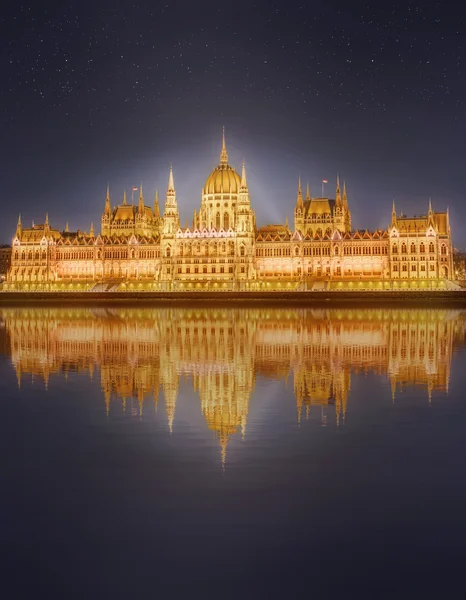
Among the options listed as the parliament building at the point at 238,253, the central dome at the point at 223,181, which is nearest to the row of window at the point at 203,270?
the parliament building at the point at 238,253

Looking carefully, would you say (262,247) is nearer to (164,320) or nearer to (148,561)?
(164,320)

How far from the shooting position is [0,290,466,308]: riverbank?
261 ft

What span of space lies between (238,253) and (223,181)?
18.5m

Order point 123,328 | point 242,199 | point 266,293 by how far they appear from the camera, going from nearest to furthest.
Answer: point 123,328
point 266,293
point 242,199

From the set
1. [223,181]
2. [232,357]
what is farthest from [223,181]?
[232,357]

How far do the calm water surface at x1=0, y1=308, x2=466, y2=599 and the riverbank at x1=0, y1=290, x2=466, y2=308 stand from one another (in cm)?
5708

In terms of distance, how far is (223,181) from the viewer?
125312 millimetres

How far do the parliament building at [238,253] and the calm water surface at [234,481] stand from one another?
77.4 meters

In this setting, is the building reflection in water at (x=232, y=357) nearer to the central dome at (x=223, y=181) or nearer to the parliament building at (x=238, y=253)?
the parliament building at (x=238, y=253)

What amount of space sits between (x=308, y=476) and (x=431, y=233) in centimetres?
10248

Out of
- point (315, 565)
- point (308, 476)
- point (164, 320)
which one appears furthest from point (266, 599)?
point (164, 320)

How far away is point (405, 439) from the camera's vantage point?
1377 cm

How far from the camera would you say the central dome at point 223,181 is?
409 ft

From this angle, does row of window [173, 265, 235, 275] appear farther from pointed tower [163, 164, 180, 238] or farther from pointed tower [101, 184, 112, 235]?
pointed tower [101, 184, 112, 235]
